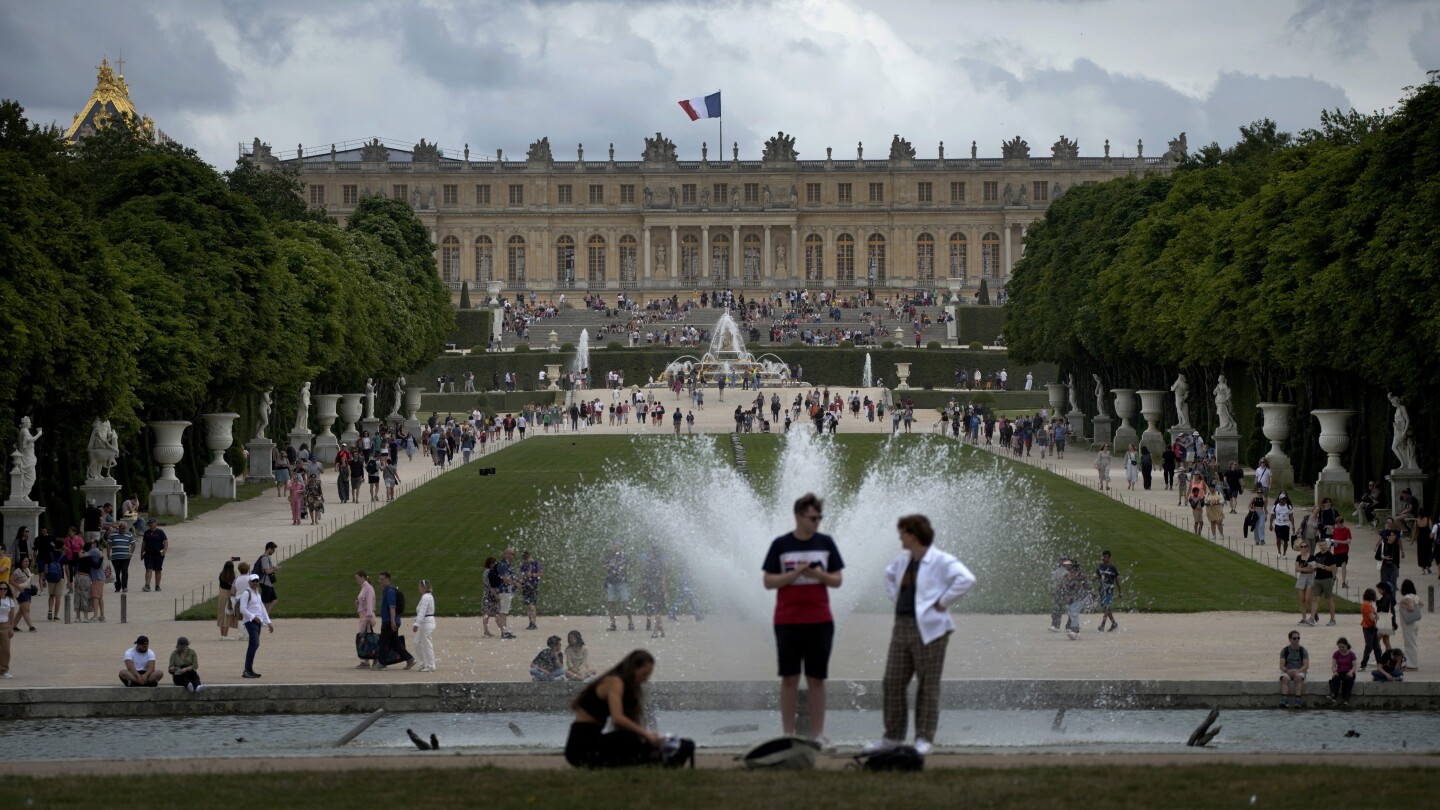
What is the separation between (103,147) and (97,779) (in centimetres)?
5990

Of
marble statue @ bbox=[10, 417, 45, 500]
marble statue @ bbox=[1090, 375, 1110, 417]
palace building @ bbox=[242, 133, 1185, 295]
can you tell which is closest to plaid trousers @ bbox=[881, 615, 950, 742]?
marble statue @ bbox=[10, 417, 45, 500]

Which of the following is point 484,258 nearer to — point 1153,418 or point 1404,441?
point 1153,418

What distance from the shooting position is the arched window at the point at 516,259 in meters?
140

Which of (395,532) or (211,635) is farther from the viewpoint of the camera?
(395,532)

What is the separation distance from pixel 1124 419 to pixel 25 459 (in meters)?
36.1

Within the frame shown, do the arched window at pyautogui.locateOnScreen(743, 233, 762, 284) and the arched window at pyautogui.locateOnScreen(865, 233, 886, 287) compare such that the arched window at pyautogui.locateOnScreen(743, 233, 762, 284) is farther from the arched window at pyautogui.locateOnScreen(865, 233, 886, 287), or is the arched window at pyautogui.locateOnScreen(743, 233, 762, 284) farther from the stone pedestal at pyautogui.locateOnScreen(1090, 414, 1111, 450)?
the stone pedestal at pyautogui.locateOnScreen(1090, 414, 1111, 450)

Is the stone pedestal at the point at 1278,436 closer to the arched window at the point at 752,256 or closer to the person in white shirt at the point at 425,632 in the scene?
the person in white shirt at the point at 425,632

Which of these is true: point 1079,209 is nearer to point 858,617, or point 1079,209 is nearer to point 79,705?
point 858,617

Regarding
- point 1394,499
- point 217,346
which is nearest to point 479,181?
point 217,346

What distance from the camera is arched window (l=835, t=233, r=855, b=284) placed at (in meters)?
140

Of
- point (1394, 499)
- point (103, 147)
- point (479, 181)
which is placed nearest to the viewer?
point (1394, 499)

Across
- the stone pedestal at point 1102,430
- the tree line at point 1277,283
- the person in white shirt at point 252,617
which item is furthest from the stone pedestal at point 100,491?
the stone pedestal at point 1102,430

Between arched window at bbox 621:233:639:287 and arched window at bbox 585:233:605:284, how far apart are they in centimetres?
139

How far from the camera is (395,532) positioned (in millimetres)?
37625
